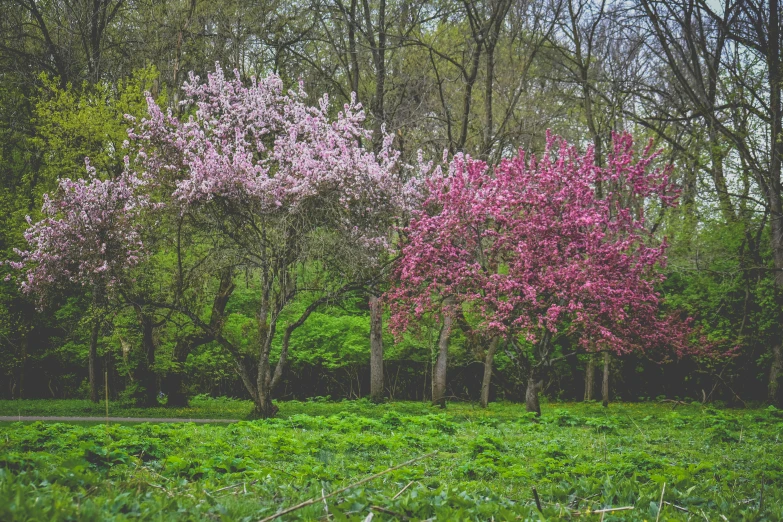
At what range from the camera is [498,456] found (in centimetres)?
712

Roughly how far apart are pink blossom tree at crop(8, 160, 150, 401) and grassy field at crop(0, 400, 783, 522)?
22.2 ft

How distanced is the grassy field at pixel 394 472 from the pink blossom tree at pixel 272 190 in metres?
4.47

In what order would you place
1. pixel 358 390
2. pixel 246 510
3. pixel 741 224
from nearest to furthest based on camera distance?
1. pixel 246 510
2. pixel 741 224
3. pixel 358 390

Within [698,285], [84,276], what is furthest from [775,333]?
[84,276]

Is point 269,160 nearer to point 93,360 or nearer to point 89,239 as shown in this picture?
point 89,239

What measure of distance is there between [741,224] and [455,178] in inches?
384

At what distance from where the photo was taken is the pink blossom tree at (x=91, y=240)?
15.0m

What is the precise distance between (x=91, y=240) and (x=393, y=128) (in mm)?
9195

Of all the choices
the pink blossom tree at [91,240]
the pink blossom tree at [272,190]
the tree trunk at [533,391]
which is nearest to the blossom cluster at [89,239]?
the pink blossom tree at [91,240]

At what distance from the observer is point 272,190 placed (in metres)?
14.3

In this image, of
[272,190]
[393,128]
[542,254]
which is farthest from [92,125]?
[542,254]

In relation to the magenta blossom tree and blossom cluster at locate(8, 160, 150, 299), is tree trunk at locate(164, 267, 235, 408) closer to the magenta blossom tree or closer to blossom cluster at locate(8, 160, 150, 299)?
blossom cluster at locate(8, 160, 150, 299)

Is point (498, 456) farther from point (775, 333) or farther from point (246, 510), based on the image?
point (775, 333)

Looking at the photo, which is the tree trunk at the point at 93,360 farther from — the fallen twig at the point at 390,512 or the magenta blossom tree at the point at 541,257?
the fallen twig at the point at 390,512
